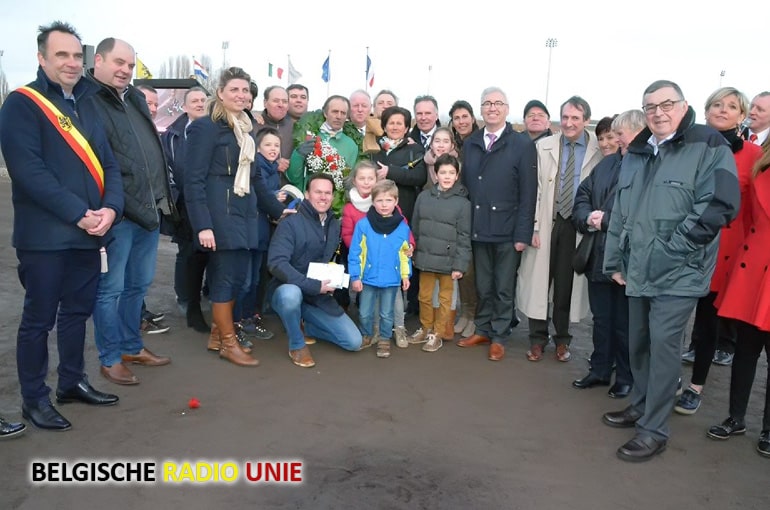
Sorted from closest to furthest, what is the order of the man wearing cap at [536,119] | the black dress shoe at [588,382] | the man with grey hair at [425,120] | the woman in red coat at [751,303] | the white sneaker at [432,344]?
the woman in red coat at [751,303] < the black dress shoe at [588,382] < the white sneaker at [432,344] < the man wearing cap at [536,119] < the man with grey hair at [425,120]

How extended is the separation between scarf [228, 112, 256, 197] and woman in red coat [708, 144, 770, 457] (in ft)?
12.4

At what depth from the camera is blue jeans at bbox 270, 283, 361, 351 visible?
5180 mm

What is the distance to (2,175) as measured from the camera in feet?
64.3

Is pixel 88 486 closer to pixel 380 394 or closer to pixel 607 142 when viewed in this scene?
pixel 380 394

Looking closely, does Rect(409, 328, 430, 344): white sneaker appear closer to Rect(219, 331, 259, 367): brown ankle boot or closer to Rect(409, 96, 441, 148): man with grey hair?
Rect(219, 331, 259, 367): brown ankle boot

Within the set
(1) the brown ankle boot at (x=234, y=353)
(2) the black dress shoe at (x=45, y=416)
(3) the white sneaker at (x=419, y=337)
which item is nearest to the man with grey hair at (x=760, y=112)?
(3) the white sneaker at (x=419, y=337)

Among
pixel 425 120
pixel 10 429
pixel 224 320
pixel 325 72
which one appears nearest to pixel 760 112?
pixel 425 120

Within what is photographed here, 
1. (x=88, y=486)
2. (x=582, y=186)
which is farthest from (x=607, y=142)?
(x=88, y=486)

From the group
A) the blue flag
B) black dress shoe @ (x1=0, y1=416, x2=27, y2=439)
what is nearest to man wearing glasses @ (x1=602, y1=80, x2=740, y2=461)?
black dress shoe @ (x1=0, y1=416, x2=27, y2=439)

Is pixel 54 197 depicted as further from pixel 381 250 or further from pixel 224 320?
pixel 381 250

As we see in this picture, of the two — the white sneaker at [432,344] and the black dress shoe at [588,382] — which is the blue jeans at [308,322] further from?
the black dress shoe at [588,382]

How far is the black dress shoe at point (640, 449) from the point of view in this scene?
369cm

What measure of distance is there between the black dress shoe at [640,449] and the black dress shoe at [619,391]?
919 mm

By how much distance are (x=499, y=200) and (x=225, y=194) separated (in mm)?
2467
